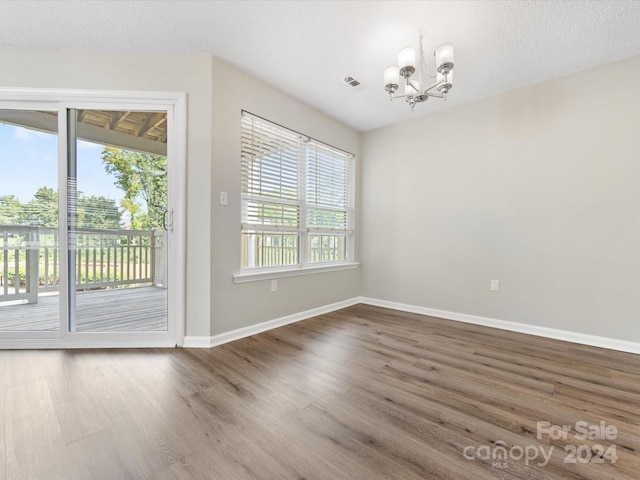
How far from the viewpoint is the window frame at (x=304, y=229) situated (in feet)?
9.31

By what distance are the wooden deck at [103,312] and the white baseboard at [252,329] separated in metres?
0.33

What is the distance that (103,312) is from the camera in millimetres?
2508

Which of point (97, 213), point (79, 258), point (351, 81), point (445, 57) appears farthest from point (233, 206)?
point (445, 57)

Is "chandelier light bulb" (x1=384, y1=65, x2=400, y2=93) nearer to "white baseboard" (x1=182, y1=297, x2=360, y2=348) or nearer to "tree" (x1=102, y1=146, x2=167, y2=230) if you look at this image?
"tree" (x1=102, y1=146, x2=167, y2=230)

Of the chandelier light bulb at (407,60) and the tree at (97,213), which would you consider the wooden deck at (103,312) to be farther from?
the chandelier light bulb at (407,60)

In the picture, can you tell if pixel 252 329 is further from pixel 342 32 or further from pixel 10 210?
pixel 342 32

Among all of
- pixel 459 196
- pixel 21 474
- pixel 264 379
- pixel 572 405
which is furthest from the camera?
pixel 459 196

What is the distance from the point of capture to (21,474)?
3.68ft

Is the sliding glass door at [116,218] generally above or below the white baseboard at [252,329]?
above

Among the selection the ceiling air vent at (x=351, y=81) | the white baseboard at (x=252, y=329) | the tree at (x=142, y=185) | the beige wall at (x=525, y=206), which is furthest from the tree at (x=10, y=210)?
the beige wall at (x=525, y=206)

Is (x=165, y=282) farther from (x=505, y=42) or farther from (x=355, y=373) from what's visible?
(x=505, y=42)

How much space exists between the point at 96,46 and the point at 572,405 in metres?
4.30

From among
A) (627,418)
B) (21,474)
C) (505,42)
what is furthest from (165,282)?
(505,42)

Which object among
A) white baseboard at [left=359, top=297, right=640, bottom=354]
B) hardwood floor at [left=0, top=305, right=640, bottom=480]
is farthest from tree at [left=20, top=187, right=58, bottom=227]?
white baseboard at [left=359, top=297, right=640, bottom=354]
